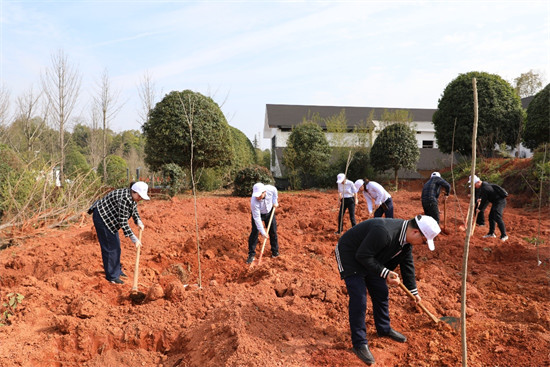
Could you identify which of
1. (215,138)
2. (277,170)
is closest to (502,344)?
(215,138)

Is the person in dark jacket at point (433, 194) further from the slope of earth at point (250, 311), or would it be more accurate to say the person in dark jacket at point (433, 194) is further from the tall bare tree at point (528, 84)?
the tall bare tree at point (528, 84)

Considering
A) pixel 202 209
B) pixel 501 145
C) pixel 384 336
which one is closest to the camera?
pixel 384 336

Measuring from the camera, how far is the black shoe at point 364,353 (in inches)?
137

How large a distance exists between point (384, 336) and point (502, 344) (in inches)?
46.7

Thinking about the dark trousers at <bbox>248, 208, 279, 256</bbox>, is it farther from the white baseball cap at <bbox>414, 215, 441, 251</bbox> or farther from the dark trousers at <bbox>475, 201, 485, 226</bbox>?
the dark trousers at <bbox>475, 201, 485, 226</bbox>

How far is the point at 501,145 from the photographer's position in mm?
15656

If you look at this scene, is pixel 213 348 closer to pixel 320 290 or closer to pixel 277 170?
pixel 320 290

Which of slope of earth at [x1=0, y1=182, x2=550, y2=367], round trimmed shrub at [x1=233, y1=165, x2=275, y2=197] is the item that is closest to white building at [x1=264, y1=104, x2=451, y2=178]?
round trimmed shrub at [x1=233, y1=165, x2=275, y2=197]

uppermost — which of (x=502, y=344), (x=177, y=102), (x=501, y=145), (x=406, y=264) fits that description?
(x=177, y=102)

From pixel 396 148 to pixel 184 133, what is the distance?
902 cm

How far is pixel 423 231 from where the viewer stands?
3479 mm

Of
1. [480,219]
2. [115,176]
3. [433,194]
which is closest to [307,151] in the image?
[115,176]

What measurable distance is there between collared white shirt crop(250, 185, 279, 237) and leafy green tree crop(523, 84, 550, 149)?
41.7 feet

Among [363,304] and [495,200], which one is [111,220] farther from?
[495,200]
